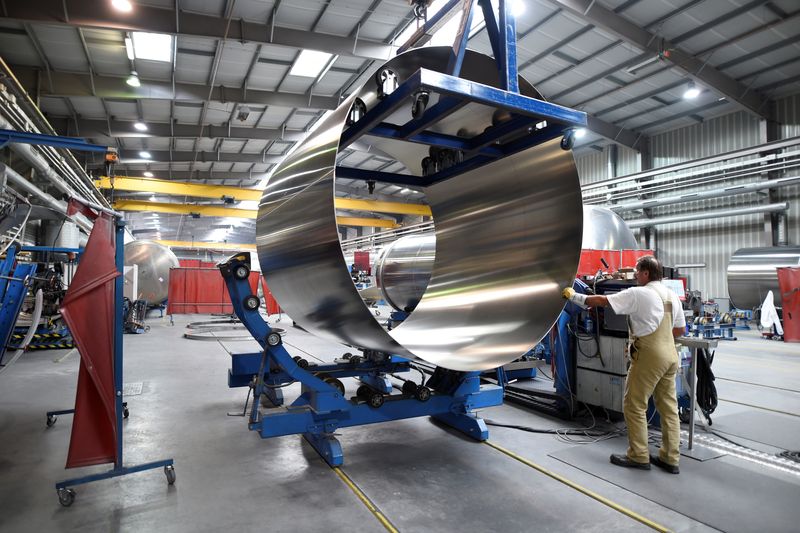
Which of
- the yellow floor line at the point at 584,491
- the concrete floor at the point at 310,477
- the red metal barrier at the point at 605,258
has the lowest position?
the concrete floor at the point at 310,477

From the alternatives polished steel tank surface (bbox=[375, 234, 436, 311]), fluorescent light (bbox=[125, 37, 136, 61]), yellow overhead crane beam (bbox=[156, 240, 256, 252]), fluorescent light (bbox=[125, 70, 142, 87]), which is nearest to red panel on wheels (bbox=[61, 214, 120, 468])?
polished steel tank surface (bbox=[375, 234, 436, 311])

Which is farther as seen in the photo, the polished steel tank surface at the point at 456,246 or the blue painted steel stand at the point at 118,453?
the blue painted steel stand at the point at 118,453

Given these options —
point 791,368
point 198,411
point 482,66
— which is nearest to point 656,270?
point 482,66

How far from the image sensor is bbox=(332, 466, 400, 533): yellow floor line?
2461mm

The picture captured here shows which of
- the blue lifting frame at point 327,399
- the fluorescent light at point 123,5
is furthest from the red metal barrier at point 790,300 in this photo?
the fluorescent light at point 123,5

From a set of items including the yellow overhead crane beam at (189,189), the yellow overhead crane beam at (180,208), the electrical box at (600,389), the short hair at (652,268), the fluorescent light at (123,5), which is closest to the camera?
the short hair at (652,268)

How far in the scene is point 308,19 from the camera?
8188 mm

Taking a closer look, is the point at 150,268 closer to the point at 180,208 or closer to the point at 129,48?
the point at 180,208

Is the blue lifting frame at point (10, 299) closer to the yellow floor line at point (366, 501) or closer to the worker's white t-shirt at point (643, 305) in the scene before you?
the yellow floor line at point (366, 501)

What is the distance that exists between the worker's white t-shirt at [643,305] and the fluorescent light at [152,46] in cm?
840

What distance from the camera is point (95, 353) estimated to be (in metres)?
2.72

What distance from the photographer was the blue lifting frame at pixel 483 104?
2186mm

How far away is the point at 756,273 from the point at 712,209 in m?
3.23

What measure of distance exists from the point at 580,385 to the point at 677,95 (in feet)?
35.7
